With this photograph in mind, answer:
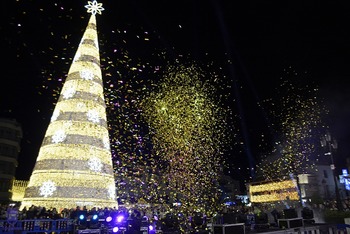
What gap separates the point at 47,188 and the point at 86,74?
24.1 feet

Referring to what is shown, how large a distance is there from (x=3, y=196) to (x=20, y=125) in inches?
483

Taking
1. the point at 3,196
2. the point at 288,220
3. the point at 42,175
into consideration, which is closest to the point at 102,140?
the point at 42,175

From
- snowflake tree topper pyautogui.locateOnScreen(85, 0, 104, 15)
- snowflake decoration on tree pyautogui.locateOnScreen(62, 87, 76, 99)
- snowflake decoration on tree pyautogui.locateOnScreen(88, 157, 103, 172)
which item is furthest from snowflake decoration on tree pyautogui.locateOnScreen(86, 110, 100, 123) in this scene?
snowflake tree topper pyautogui.locateOnScreen(85, 0, 104, 15)

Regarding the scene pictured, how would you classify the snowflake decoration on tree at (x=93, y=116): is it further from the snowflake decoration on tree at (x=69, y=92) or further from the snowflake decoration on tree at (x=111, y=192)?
the snowflake decoration on tree at (x=111, y=192)

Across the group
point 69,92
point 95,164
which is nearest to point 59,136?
point 95,164

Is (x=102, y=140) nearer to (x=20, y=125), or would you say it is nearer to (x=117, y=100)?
(x=117, y=100)

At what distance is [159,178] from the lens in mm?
72812

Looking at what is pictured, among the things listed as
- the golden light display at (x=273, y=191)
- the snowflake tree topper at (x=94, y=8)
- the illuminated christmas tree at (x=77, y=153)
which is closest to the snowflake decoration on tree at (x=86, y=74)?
the illuminated christmas tree at (x=77, y=153)

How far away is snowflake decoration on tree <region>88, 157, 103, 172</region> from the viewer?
53.7 ft

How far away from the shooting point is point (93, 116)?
17.4 metres

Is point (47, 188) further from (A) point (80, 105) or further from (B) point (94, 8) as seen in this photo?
(B) point (94, 8)

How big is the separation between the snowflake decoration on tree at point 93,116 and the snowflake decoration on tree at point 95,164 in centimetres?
246

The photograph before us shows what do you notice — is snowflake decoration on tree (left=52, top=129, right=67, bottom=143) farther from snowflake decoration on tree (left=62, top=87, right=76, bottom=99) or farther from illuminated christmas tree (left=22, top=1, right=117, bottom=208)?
snowflake decoration on tree (left=62, top=87, right=76, bottom=99)

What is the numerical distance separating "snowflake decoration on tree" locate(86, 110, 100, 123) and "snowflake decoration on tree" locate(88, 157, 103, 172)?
2459 mm
